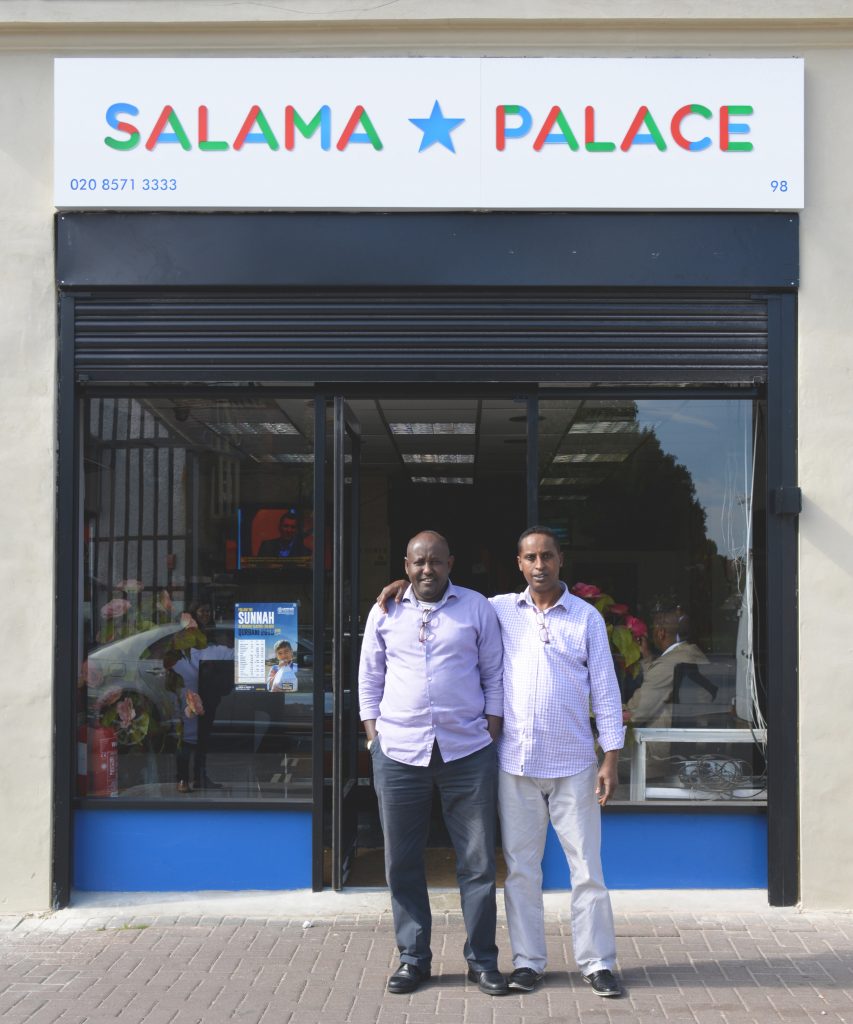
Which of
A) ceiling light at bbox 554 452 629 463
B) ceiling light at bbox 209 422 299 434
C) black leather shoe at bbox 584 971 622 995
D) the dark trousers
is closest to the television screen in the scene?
ceiling light at bbox 209 422 299 434

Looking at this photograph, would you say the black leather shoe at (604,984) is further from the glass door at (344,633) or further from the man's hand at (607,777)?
the glass door at (344,633)

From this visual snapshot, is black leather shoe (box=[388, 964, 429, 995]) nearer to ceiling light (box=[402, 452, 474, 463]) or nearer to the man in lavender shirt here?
the man in lavender shirt

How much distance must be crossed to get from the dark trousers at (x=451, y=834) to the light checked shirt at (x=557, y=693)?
0.58 feet

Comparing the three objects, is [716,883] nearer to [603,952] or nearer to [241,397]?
[603,952]

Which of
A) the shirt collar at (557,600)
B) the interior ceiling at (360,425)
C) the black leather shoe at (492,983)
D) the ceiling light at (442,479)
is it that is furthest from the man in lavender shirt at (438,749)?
the ceiling light at (442,479)

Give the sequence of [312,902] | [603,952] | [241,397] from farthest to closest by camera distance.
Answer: [241,397]
[312,902]
[603,952]

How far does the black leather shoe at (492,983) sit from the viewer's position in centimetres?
467

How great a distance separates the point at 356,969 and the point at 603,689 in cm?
168

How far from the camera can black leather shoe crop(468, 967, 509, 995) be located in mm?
4672

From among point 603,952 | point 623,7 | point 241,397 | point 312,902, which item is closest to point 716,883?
point 603,952

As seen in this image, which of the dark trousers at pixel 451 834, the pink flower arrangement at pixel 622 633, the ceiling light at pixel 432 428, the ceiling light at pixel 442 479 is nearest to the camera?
the dark trousers at pixel 451 834

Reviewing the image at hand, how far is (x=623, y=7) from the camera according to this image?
5922 millimetres

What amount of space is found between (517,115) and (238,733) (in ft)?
12.1

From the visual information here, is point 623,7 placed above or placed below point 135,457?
above
